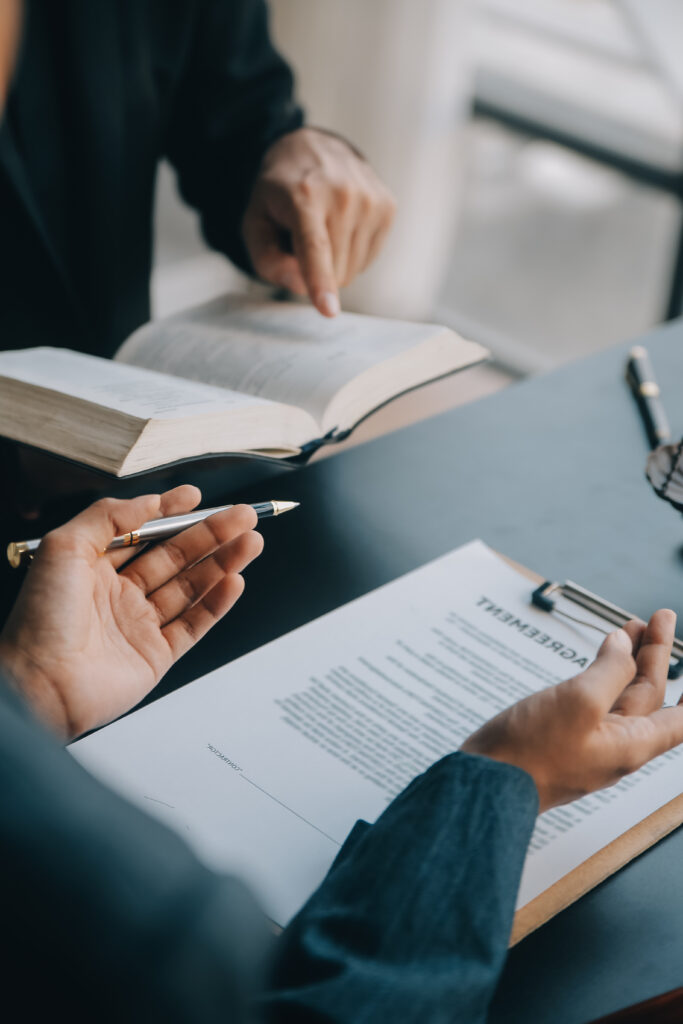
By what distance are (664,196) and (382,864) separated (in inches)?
94.2

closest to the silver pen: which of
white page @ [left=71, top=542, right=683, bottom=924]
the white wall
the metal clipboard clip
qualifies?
white page @ [left=71, top=542, right=683, bottom=924]

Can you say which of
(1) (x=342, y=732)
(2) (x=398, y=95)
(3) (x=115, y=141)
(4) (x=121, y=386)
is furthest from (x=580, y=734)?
(2) (x=398, y=95)

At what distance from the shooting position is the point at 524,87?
2.78 m

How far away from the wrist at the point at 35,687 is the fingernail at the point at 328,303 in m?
0.58

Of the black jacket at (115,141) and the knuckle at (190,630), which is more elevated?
the black jacket at (115,141)

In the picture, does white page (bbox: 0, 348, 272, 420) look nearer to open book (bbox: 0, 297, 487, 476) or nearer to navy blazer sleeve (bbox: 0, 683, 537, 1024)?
open book (bbox: 0, 297, 487, 476)

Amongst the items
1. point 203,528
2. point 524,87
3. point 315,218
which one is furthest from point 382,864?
point 524,87

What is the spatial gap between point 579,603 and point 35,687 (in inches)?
16.7

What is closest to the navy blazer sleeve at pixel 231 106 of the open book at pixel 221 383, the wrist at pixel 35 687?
the open book at pixel 221 383

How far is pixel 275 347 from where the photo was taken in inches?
38.4

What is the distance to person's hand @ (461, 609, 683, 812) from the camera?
0.52m

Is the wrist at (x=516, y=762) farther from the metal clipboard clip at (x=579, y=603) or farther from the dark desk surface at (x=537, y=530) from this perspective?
the metal clipboard clip at (x=579, y=603)

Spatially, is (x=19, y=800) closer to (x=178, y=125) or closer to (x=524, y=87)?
(x=178, y=125)

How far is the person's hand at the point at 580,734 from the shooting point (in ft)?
1.70
